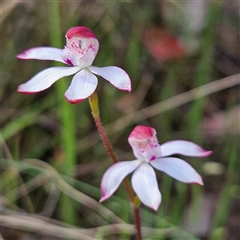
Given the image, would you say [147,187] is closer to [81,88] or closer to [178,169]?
[178,169]

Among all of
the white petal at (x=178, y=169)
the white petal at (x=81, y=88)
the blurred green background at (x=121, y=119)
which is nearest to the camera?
the white petal at (x=81, y=88)

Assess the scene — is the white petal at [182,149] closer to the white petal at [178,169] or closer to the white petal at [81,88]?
the white petal at [178,169]

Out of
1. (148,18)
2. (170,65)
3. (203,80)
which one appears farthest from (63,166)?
(148,18)

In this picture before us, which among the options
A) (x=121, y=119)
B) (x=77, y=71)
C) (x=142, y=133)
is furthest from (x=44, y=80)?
(x=121, y=119)

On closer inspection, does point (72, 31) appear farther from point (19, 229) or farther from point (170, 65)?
point (170, 65)

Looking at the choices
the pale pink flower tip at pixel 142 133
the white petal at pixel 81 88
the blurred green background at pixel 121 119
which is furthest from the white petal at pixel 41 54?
the blurred green background at pixel 121 119

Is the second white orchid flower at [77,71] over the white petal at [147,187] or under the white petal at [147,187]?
over
